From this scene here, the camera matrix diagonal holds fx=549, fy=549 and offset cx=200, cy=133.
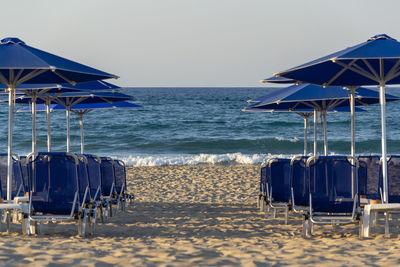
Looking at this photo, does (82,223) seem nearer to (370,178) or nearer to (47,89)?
(47,89)

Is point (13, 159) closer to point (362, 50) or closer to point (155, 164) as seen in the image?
point (362, 50)

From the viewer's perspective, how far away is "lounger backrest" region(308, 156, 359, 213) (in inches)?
229

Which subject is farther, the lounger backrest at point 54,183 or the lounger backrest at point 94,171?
the lounger backrest at point 94,171

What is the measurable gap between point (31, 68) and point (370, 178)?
4329mm

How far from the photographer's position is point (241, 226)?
6977 millimetres

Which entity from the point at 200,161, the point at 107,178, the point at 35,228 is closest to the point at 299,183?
the point at 107,178

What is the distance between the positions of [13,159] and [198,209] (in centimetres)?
327

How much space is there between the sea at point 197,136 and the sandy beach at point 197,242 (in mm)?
11896

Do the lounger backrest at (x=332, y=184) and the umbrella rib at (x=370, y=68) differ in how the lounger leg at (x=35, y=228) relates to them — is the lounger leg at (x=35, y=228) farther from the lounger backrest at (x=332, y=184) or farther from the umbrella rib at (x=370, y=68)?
the umbrella rib at (x=370, y=68)

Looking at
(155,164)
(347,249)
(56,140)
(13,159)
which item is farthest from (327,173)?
(56,140)

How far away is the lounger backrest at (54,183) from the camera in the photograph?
577 centimetres

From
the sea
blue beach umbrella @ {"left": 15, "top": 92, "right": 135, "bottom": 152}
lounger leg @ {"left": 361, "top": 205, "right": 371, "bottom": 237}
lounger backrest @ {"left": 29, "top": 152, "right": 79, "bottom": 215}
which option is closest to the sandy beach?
lounger leg @ {"left": 361, "top": 205, "right": 371, "bottom": 237}

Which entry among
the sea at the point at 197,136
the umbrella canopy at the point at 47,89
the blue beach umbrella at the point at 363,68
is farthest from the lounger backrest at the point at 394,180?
the sea at the point at 197,136

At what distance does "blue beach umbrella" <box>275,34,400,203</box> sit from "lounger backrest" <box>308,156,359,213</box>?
0.57 meters
